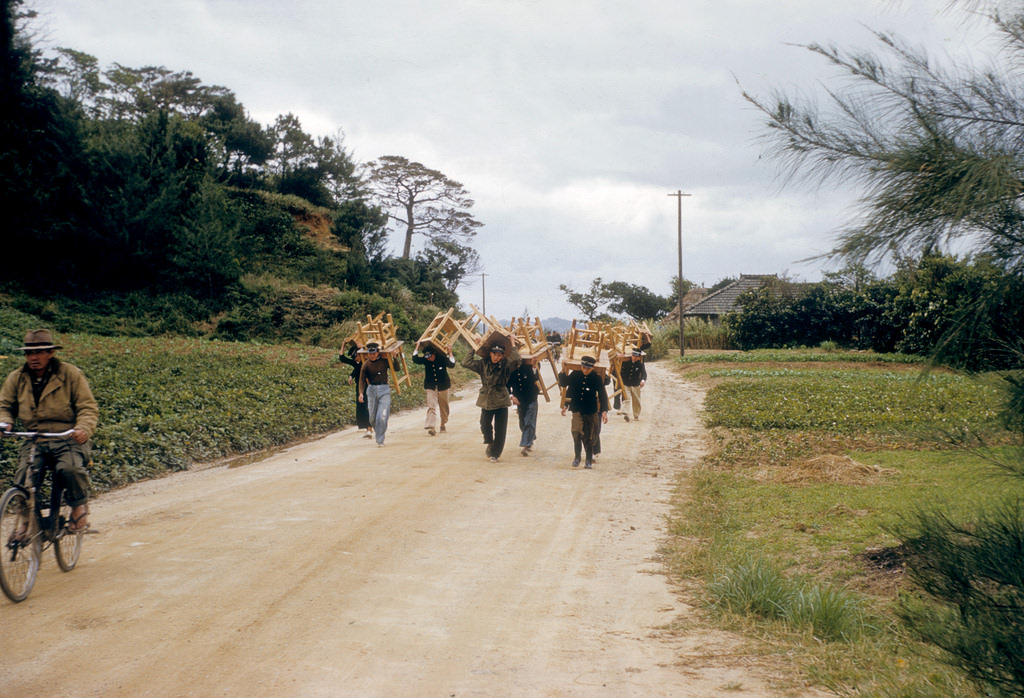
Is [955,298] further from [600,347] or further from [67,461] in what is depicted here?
[600,347]

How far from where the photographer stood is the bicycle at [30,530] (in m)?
5.58

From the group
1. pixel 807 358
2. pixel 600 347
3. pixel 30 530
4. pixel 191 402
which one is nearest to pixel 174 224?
pixel 191 402

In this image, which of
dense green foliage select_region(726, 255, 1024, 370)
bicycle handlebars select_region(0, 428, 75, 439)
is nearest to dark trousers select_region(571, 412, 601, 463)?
bicycle handlebars select_region(0, 428, 75, 439)

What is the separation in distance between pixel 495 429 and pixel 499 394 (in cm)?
56

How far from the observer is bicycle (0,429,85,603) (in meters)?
5.58

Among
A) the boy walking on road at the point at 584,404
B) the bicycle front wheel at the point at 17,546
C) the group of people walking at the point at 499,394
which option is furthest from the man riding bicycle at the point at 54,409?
the boy walking on road at the point at 584,404

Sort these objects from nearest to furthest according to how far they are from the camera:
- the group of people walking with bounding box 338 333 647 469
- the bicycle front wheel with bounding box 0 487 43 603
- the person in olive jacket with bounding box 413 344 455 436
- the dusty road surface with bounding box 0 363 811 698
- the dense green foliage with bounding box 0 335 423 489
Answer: the dusty road surface with bounding box 0 363 811 698
the bicycle front wheel with bounding box 0 487 43 603
the dense green foliage with bounding box 0 335 423 489
the group of people walking with bounding box 338 333 647 469
the person in olive jacket with bounding box 413 344 455 436

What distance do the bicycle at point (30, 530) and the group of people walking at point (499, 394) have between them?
654 cm

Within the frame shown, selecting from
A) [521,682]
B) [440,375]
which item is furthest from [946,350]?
[440,375]

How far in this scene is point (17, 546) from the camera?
564 cm

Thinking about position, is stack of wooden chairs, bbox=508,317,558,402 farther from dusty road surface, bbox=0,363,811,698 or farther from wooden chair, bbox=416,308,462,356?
dusty road surface, bbox=0,363,811,698

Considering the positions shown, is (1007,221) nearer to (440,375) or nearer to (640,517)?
(640,517)

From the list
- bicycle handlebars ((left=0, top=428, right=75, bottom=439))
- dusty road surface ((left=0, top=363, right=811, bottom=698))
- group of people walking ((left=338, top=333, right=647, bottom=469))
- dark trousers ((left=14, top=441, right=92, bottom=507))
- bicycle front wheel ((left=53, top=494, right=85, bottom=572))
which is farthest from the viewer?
group of people walking ((left=338, top=333, right=647, bottom=469))

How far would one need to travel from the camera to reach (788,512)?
9.14 metres
